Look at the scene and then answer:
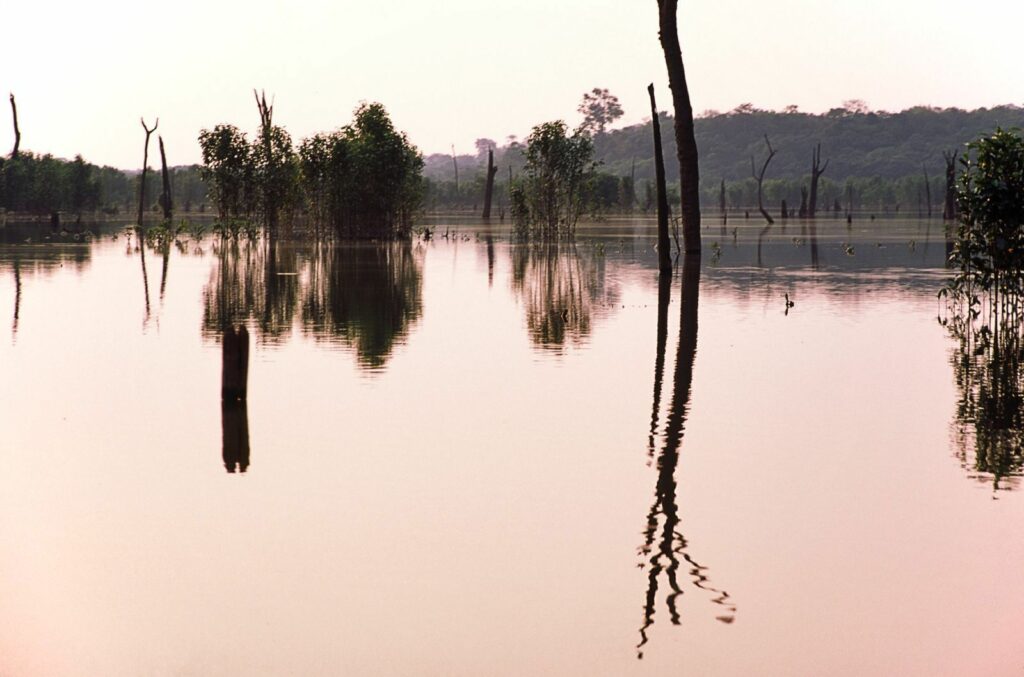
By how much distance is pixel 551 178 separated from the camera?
191 ft

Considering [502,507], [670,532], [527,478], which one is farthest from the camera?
[527,478]

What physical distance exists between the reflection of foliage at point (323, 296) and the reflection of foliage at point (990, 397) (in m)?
7.32

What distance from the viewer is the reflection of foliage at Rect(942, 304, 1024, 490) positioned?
37.0ft

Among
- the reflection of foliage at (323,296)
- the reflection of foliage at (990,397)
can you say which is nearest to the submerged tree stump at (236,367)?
the reflection of foliage at (323,296)

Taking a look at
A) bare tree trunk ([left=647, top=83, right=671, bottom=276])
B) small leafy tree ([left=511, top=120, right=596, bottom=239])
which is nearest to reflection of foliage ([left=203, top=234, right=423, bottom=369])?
bare tree trunk ([left=647, top=83, right=671, bottom=276])

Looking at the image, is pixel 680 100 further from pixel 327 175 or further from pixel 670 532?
pixel 670 532

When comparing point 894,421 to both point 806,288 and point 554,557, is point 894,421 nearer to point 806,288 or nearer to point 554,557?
point 554,557

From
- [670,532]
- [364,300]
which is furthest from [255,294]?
[670,532]

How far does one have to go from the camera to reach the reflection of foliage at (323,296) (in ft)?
68.9

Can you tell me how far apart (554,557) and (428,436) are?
4.05 metres

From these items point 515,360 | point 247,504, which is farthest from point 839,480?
point 515,360

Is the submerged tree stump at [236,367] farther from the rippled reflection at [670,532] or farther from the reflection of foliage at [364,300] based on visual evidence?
the rippled reflection at [670,532]

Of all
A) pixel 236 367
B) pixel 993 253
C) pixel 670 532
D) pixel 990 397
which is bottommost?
pixel 670 532

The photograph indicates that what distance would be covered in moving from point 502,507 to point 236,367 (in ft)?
14.7
